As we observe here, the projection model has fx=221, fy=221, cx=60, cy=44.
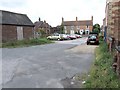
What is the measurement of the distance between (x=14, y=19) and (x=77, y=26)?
166ft

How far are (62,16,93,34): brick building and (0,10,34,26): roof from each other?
43861 millimetres

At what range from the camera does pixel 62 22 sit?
9169cm

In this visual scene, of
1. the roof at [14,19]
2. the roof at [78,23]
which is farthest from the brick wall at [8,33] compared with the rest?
the roof at [78,23]

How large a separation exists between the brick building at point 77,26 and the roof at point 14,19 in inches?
1727

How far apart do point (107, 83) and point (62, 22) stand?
8468cm

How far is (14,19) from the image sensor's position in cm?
4428

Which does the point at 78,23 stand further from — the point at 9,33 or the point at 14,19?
the point at 9,33

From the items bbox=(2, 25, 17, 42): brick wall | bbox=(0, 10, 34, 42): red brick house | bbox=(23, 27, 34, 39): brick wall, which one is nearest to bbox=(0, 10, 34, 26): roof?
bbox=(0, 10, 34, 42): red brick house

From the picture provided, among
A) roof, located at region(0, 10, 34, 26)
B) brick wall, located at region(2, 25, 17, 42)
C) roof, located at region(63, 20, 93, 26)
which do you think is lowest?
brick wall, located at region(2, 25, 17, 42)

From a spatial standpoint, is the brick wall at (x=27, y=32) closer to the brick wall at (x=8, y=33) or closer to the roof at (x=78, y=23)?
the brick wall at (x=8, y=33)

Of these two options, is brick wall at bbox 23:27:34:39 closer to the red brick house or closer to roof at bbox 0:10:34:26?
the red brick house

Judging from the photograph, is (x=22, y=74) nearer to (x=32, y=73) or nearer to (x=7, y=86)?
(x=32, y=73)

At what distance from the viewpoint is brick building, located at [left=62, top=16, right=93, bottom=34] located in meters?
90.6

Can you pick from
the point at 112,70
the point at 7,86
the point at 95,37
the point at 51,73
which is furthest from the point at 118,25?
the point at 95,37
